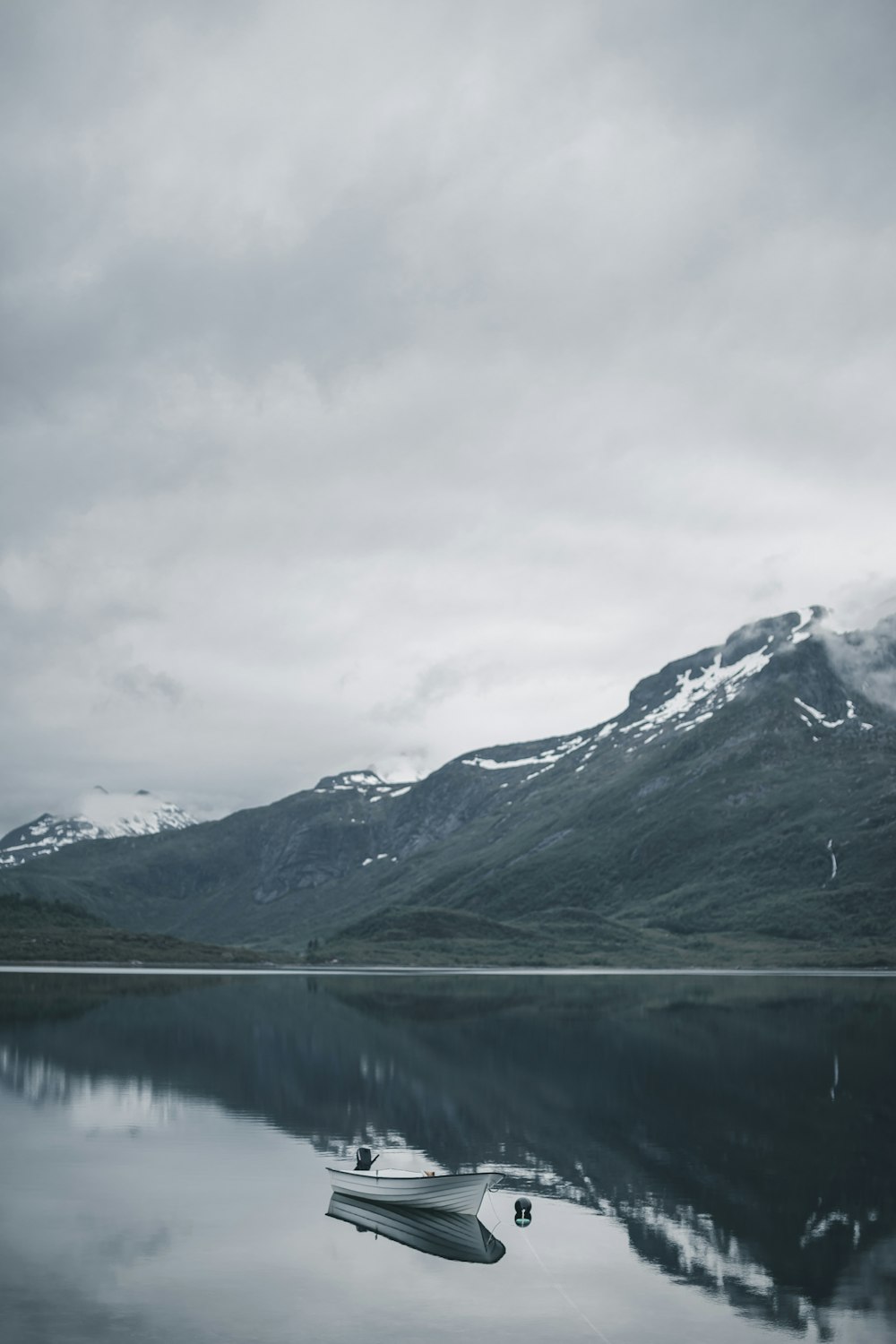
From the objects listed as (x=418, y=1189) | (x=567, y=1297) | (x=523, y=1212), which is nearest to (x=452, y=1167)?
(x=418, y=1189)

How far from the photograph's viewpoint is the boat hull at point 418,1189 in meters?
44.1

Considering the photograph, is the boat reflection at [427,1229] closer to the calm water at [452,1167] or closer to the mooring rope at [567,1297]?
the calm water at [452,1167]

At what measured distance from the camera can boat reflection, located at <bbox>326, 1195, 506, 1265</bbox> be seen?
4341 cm

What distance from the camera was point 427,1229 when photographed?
4547 cm

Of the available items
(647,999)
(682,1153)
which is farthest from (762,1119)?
(647,999)

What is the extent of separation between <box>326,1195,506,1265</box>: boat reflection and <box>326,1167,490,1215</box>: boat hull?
26cm

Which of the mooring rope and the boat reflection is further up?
the boat reflection

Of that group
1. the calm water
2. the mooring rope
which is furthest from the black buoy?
the mooring rope

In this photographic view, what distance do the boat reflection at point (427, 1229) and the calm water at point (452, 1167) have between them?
430mm

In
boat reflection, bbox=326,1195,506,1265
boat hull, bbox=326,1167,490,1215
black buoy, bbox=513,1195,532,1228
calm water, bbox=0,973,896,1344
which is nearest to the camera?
calm water, bbox=0,973,896,1344

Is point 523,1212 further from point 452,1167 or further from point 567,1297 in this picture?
point 452,1167

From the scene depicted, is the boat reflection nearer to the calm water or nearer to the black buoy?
the calm water

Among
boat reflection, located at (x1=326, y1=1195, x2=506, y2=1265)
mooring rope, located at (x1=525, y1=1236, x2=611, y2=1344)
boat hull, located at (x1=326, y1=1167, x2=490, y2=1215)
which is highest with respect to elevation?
boat hull, located at (x1=326, y1=1167, x2=490, y2=1215)

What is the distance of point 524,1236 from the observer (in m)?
45.1
